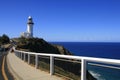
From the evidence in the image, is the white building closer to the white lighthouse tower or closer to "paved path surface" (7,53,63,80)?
the white lighthouse tower

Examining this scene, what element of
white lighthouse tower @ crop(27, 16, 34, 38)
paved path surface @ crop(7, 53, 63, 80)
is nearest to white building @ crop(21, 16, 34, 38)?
white lighthouse tower @ crop(27, 16, 34, 38)

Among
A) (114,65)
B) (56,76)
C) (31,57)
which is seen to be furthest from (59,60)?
(31,57)

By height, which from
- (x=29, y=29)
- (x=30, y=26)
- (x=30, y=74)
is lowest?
(x=30, y=74)

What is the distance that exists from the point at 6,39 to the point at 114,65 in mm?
111481

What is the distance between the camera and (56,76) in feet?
39.8

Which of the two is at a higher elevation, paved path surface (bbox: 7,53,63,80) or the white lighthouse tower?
the white lighthouse tower

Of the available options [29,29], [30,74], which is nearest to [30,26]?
[29,29]

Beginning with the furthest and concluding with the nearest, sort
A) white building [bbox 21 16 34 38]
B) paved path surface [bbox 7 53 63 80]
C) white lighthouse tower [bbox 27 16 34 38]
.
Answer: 1. white lighthouse tower [bbox 27 16 34 38]
2. white building [bbox 21 16 34 38]
3. paved path surface [bbox 7 53 63 80]

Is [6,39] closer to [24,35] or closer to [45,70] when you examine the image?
[24,35]

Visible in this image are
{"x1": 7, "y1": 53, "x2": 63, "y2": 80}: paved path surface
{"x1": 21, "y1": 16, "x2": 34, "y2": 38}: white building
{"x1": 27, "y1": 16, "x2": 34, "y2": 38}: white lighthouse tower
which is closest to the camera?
{"x1": 7, "y1": 53, "x2": 63, "y2": 80}: paved path surface

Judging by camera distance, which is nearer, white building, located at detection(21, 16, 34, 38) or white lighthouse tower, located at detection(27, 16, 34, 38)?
white building, located at detection(21, 16, 34, 38)

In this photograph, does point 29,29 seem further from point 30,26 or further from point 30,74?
point 30,74

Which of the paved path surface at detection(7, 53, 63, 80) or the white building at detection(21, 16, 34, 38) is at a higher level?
the white building at detection(21, 16, 34, 38)

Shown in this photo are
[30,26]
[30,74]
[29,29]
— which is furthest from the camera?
[29,29]
